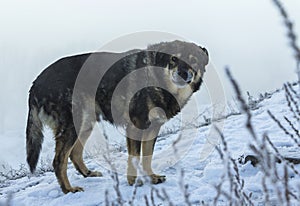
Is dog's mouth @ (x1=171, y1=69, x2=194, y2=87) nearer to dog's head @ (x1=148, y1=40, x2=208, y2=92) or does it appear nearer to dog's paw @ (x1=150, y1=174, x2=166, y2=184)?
dog's head @ (x1=148, y1=40, x2=208, y2=92)

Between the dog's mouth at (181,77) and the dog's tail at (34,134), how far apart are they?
1691 mm

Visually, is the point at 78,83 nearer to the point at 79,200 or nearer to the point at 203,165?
the point at 79,200

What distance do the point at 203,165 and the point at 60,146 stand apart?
176 centimetres

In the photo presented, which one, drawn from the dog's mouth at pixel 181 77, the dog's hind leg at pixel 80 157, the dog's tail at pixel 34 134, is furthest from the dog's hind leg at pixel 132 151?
the dog's tail at pixel 34 134

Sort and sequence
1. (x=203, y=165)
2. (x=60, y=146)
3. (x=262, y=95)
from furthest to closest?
(x=262, y=95) < (x=203, y=165) < (x=60, y=146)

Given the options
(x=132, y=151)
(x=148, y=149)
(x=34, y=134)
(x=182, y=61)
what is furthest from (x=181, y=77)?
(x=34, y=134)

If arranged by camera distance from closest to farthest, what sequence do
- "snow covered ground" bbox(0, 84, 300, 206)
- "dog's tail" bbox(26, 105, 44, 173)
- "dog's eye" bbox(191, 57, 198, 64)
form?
1. "snow covered ground" bbox(0, 84, 300, 206)
2. "dog's tail" bbox(26, 105, 44, 173)
3. "dog's eye" bbox(191, 57, 198, 64)

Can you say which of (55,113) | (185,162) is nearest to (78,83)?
(55,113)

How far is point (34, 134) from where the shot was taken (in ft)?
17.6

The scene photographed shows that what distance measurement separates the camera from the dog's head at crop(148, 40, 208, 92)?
5441 mm

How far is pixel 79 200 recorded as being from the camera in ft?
15.6

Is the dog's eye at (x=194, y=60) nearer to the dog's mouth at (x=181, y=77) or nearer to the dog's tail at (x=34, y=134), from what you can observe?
the dog's mouth at (x=181, y=77)

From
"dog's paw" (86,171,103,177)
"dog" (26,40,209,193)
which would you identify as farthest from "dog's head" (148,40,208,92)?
"dog's paw" (86,171,103,177)

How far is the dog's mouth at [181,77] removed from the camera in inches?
213
